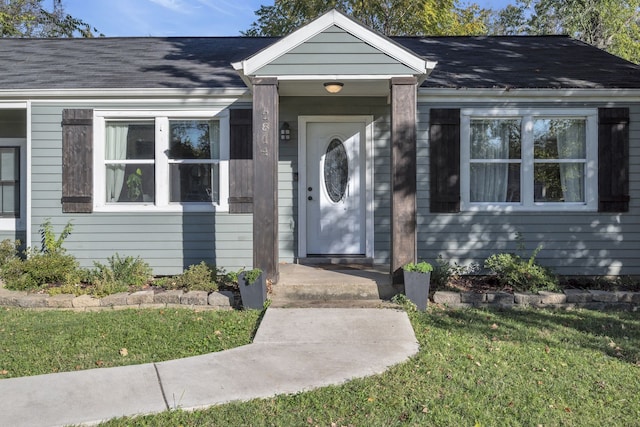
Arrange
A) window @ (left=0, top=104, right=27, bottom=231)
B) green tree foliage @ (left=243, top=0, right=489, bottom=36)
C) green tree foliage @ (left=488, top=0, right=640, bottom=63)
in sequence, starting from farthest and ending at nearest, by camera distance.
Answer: green tree foliage @ (left=243, top=0, right=489, bottom=36) < green tree foliage @ (left=488, top=0, right=640, bottom=63) < window @ (left=0, top=104, right=27, bottom=231)

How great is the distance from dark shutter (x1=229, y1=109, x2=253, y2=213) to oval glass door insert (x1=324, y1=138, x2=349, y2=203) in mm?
1216

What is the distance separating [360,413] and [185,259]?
15.5 feet

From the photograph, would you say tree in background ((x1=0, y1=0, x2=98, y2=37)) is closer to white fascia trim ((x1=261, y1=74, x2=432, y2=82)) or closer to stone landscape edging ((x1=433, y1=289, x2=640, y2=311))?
white fascia trim ((x1=261, y1=74, x2=432, y2=82))

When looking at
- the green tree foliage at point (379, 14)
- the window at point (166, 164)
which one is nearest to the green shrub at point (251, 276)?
the window at point (166, 164)

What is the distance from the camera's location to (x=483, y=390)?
3596mm

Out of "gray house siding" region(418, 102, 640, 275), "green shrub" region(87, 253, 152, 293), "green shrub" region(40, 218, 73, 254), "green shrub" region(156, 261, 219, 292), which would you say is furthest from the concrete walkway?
"green shrub" region(40, 218, 73, 254)

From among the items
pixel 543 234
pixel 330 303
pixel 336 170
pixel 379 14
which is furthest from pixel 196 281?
pixel 379 14

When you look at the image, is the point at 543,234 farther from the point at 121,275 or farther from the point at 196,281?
the point at 121,275

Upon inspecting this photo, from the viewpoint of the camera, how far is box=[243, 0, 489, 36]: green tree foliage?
18.6 m

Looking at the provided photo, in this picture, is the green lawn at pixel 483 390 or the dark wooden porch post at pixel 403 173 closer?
the green lawn at pixel 483 390

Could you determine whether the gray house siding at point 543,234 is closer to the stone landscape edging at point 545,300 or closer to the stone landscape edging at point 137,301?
the stone landscape edging at point 545,300

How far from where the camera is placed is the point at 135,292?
621 cm

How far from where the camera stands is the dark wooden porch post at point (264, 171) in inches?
238

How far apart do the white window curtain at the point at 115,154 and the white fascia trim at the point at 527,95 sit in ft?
13.8
